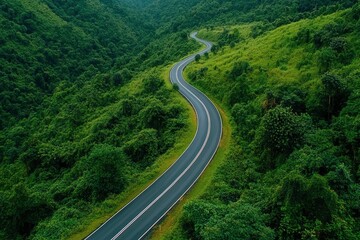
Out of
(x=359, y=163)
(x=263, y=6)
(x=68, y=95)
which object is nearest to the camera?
(x=359, y=163)

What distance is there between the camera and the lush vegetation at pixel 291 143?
111 feet

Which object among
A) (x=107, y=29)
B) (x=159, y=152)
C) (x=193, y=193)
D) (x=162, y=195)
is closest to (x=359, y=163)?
(x=193, y=193)

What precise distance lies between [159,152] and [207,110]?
59.2ft

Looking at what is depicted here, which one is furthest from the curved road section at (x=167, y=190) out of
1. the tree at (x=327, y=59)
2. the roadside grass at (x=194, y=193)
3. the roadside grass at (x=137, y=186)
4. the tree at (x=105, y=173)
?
the tree at (x=327, y=59)

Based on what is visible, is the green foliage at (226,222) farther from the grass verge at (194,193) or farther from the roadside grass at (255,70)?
the roadside grass at (255,70)


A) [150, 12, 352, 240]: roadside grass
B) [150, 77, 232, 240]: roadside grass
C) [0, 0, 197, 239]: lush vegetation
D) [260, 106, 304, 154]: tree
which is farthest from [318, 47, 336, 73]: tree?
[0, 0, 197, 239]: lush vegetation

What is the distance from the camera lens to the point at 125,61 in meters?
154

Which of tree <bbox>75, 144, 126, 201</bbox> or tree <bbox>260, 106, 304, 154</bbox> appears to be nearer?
tree <bbox>260, 106, 304, 154</bbox>

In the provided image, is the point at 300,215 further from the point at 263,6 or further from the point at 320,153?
the point at 263,6

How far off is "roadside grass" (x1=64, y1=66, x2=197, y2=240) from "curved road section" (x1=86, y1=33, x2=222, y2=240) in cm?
86

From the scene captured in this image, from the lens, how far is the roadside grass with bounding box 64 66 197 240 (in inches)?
1761

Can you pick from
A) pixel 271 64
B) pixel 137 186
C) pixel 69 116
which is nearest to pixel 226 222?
pixel 137 186

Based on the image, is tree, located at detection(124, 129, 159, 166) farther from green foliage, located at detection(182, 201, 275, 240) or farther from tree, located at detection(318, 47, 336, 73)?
tree, located at detection(318, 47, 336, 73)

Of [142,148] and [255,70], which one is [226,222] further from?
[255,70]
